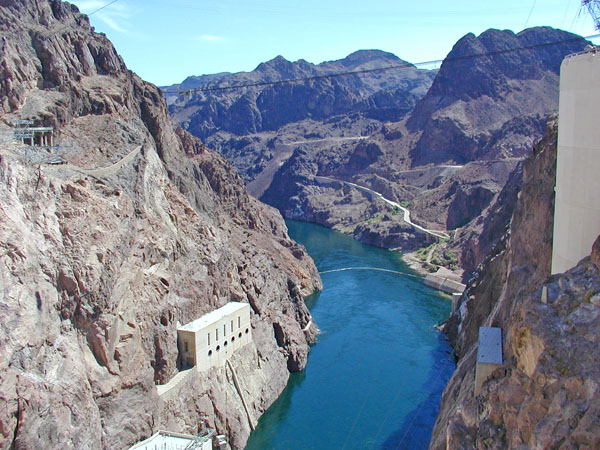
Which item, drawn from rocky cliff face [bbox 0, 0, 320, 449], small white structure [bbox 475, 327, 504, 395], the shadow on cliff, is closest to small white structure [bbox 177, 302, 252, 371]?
rocky cliff face [bbox 0, 0, 320, 449]

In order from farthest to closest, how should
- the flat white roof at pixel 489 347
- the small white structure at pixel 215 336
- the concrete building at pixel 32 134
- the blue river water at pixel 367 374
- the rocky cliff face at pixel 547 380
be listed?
the blue river water at pixel 367 374 < the small white structure at pixel 215 336 < the concrete building at pixel 32 134 < the flat white roof at pixel 489 347 < the rocky cliff face at pixel 547 380

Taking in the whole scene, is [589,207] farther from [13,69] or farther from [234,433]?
[13,69]

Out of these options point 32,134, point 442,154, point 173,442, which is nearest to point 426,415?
point 173,442

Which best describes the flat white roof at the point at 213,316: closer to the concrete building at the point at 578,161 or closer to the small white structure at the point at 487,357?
the small white structure at the point at 487,357

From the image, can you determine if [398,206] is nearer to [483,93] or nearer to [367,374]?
[483,93]

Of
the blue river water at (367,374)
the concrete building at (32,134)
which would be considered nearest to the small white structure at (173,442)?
the blue river water at (367,374)

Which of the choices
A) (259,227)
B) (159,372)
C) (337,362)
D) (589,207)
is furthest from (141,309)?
(259,227)
